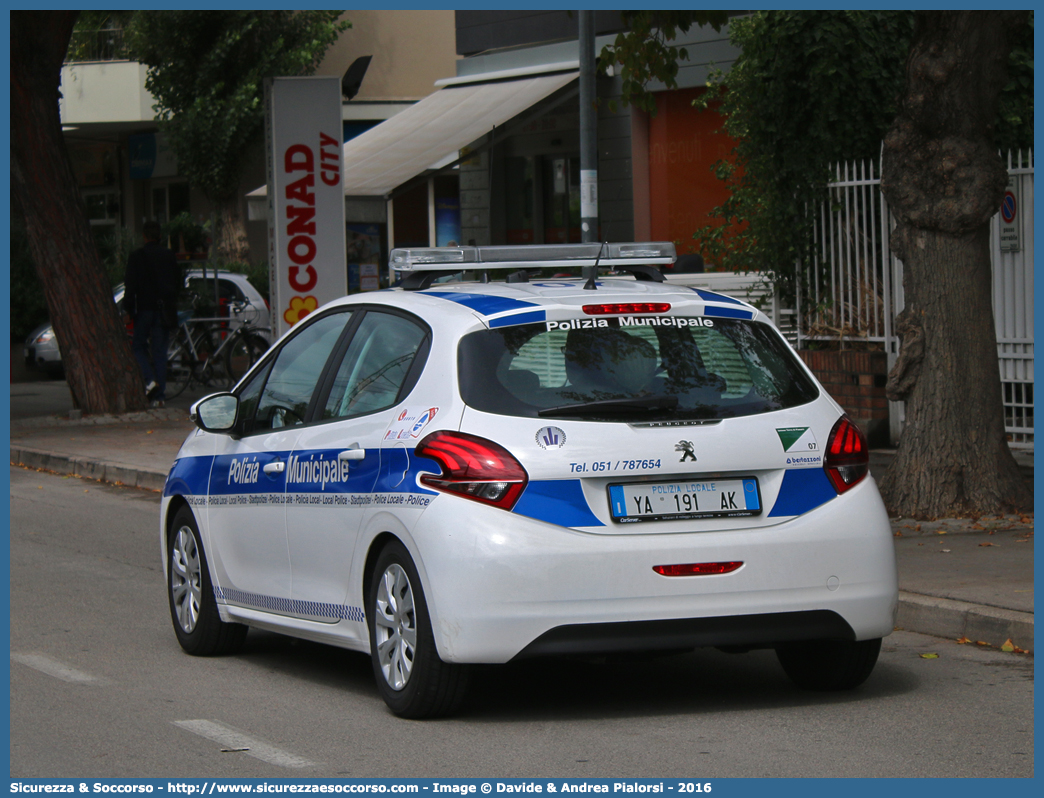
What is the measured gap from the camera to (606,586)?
5.43 metres

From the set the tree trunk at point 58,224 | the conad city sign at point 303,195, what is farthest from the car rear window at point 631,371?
the tree trunk at point 58,224

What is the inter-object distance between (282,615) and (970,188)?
5451 millimetres

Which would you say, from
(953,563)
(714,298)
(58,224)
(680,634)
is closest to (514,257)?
(714,298)

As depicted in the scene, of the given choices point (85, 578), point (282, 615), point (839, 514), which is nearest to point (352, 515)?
point (282, 615)

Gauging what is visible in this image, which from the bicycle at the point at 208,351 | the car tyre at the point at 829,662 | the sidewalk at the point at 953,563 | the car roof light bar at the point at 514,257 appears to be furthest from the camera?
the bicycle at the point at 208,351

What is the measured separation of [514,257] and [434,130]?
1792 centimetres

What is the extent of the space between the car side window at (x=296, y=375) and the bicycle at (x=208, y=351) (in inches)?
581

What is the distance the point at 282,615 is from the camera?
21.8 feet

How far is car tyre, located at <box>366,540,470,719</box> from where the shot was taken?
18.4 ft

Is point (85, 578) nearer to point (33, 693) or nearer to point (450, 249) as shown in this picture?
point (33, 693)

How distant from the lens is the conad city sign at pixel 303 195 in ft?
50.0

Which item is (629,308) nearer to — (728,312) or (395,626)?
(728,312)

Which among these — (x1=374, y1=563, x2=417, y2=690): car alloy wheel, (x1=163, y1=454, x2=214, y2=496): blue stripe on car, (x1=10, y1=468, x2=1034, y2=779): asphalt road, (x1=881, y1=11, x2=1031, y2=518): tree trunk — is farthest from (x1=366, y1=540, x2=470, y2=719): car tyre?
(x1=881, y1=11, x2=1031, y2=518): tree trunk

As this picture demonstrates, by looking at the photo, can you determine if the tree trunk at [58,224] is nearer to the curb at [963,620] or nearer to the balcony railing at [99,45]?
the curb at [963,620]
